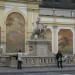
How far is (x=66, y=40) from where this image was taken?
54.0m

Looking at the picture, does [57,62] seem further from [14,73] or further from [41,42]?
[14,73]

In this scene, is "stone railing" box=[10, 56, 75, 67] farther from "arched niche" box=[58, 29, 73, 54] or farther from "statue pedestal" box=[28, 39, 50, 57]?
"arched niche" box=[58, 29, 73, 54]

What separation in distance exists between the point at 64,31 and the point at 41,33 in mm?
23213

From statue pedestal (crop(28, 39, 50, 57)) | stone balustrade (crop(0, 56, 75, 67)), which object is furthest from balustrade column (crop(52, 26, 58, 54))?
stone balustrade (crop(0, 56, 75, 67))

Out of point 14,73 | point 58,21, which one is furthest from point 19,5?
point 14,73

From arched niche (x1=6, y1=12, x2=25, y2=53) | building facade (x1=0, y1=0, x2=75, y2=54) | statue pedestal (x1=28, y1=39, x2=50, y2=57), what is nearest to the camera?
statue pedestal (x1=28, y1=39, x2=50, y2=57)

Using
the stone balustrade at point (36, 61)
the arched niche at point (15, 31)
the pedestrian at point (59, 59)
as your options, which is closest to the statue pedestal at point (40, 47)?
the stone balustrade at point (36, 61)

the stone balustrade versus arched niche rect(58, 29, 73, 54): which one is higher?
arched niche rect(58, 29, 73, 54)

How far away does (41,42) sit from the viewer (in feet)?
97.2

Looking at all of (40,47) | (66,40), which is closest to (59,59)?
(40,47)

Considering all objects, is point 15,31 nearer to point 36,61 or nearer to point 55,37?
point 55,37

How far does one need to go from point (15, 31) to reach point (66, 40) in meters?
11.5

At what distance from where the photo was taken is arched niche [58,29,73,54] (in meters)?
53.3

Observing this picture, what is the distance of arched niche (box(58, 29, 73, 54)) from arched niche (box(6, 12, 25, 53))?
964 cm
